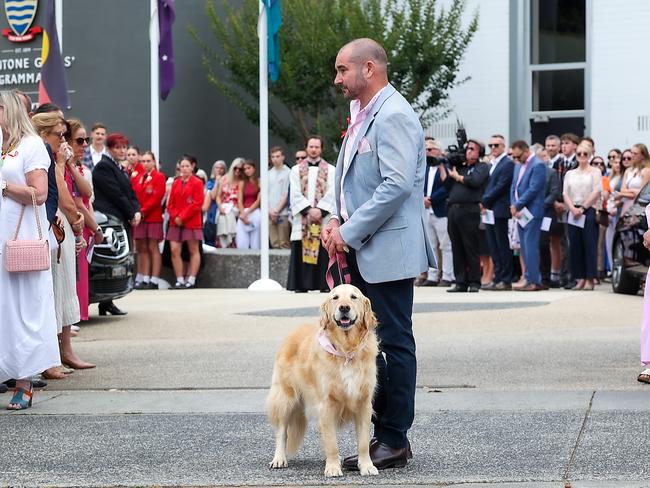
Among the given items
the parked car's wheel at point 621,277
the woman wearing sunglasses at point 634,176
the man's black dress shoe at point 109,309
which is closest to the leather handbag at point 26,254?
the man's black dress shoe at point 109,309

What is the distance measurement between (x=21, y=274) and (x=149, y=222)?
11.2 meters

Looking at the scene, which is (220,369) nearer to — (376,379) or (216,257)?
(376,379)

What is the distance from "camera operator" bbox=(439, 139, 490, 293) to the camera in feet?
56.5

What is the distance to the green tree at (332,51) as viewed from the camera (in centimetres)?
2478

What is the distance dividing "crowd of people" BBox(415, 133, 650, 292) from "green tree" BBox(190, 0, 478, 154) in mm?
6814

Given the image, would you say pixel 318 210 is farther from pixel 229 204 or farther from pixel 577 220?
pixel 229 204

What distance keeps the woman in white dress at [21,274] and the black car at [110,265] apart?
188 inches

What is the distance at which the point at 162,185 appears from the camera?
762 inches

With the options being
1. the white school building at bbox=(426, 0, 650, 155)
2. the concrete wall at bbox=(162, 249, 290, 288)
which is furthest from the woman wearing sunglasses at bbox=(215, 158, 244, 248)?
the white school building at bbox=(426, 0, 650, 155)

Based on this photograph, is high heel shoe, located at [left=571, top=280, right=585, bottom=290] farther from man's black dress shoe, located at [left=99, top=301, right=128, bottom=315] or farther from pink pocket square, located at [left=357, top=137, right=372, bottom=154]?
pink pocket square, located at [left=357, top=137, right=372, bottom=154]

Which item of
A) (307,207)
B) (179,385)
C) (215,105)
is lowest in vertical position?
(179,385)

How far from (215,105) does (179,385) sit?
20661 mm

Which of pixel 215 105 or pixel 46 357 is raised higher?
pixel 215 105

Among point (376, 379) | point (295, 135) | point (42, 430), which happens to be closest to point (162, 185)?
point (295, 135)
